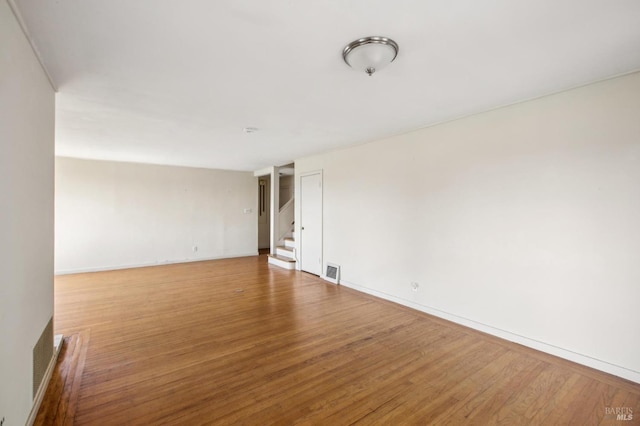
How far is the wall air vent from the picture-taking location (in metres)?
5.00

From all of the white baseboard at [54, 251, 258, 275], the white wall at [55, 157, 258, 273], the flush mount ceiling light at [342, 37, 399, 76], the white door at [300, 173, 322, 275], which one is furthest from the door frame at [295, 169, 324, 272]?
the flush mount ceiling light at [342, 37, 399, 76]

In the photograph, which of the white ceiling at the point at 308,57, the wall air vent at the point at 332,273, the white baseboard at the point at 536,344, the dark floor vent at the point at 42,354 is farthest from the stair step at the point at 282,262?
the dark floor vent at the point at 42,354

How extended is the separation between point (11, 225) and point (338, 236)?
4.11 metres

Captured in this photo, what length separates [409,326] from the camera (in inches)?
126

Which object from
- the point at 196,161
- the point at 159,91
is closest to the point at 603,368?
the point at 159,91

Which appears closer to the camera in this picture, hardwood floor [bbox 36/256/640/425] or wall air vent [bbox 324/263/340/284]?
hardwood floor [bbox 36/256/640/425]

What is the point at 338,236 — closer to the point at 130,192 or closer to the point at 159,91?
the point at 159,91

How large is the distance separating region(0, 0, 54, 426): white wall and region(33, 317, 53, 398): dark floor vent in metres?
0.08

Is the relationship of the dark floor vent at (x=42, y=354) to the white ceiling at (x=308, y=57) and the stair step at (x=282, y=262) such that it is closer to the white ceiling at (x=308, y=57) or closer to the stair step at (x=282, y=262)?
the white ceiling at (x=308, y=57)

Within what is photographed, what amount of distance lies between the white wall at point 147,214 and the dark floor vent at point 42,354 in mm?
4518

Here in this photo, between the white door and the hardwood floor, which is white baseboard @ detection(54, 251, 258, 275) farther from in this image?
the white door

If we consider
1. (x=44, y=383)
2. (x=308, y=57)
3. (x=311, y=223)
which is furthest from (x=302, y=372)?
(x=311, y=223)

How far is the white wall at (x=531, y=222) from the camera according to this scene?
2240 millimetres

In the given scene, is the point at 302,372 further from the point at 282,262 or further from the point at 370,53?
the point at 282,262
